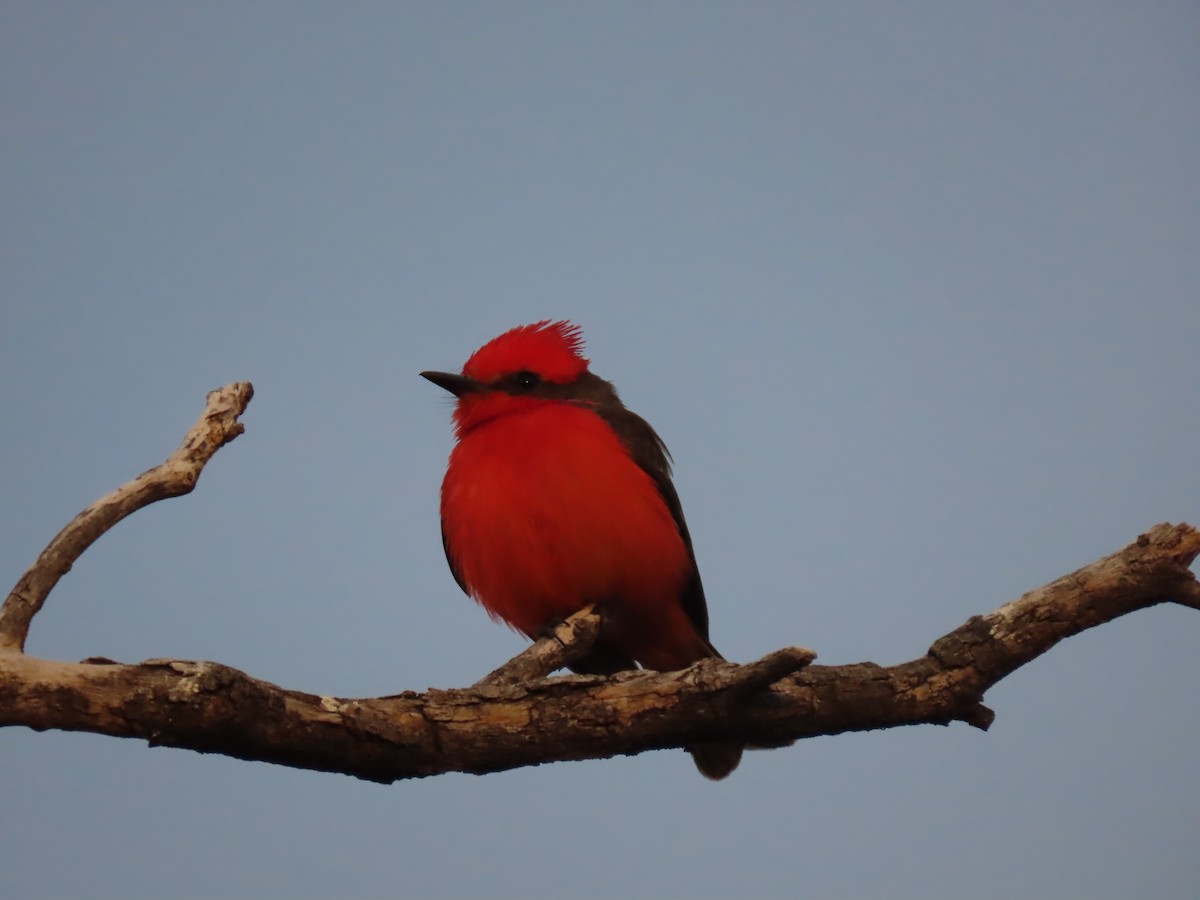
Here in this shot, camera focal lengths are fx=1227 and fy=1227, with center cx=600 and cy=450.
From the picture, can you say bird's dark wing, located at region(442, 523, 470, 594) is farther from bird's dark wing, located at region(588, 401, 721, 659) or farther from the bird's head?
bird's dark wing, located at region(588, 401, 721, 659)

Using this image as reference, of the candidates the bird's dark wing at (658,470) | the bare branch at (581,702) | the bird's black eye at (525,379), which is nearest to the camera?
the bare branch at (581,702)

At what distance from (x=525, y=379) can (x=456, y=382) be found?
375 millimetres

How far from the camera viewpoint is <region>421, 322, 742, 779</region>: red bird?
5.91m

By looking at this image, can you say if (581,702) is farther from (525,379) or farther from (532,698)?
(525,379)

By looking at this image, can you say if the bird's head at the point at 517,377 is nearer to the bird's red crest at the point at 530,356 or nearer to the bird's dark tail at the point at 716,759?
the bird's red crest at the point at 530,356

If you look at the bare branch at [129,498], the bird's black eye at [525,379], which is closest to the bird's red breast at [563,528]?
the bird's black eye at [525,379]

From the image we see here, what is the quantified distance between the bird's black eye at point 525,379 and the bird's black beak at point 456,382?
180mm

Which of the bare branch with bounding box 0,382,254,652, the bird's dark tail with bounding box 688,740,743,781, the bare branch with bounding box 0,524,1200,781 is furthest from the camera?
the bird's dark tail with bounding box 688,740,743,781

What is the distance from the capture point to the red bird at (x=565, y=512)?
5.91 meters

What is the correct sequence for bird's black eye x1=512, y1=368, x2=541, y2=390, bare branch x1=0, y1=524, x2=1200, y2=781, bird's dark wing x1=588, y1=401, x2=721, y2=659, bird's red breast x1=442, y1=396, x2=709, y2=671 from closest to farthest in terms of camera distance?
bare branch x1=0, y1=524, x2=1200, y2=781
bird's red breast x1=442, y1=396, x2=709, y2=671
bird's dark wing x1=588, y1=401, x2=721, y2=659
bird's black eye x1=512, y1=368, x2=541, y2=390

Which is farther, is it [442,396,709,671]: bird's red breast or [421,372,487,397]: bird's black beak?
[421,372,487,397]: bird's black beak

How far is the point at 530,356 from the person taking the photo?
265 inches

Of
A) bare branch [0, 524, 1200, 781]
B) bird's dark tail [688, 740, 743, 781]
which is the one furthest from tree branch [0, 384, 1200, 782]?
bird's dark tail [688, 740, 743, 781]

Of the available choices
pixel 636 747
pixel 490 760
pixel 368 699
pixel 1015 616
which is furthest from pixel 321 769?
pixel 1015 616
